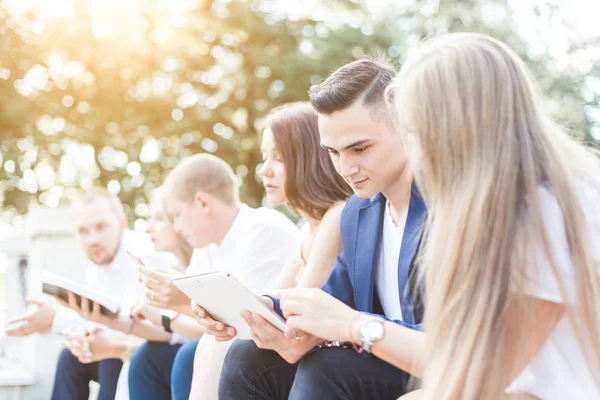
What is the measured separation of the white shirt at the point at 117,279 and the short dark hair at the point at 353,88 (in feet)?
8.34

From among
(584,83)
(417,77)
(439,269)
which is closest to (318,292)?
(439,269)

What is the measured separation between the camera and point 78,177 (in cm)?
1858

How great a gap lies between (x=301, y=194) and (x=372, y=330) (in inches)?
49.3

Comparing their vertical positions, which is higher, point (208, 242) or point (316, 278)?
point (208, 242)

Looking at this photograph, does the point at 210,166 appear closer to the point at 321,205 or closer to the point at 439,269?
the point at 321,205

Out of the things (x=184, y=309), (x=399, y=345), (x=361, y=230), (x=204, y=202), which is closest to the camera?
(x=399, y=345)

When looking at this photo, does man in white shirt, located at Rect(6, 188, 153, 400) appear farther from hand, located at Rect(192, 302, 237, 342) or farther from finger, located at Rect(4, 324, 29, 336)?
hand, located at Rect(192, 302, 237, 342)

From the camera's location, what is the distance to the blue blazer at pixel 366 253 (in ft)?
7.74

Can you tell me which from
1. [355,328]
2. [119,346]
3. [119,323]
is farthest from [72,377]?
[355,328]

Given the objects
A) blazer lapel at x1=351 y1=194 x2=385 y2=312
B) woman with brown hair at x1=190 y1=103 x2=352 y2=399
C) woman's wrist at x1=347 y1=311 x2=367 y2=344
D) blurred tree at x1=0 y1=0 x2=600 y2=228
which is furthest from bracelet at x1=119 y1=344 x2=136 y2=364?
blurred tree at x1=0 y1=0 x2=600 y2=228

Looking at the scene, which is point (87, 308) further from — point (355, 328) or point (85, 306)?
point (355, 328)

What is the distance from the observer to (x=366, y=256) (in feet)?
8.32

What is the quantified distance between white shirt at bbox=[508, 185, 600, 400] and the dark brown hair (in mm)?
1615

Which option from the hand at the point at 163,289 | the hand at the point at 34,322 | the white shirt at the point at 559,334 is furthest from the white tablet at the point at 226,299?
the hand at the point at 34,322
